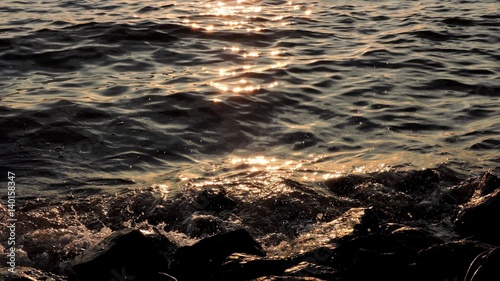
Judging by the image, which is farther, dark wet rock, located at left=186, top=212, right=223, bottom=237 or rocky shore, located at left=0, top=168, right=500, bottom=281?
dark wet rock, located at left=186, top=212, right=223, bottom=237

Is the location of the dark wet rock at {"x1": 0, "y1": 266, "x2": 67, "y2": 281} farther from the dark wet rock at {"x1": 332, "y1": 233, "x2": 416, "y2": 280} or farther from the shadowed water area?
the dark wet rock at {"x1": 332, "y1": 233, "x2": 416, "y2": 280}

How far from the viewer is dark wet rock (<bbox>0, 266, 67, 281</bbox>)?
16.4 ft

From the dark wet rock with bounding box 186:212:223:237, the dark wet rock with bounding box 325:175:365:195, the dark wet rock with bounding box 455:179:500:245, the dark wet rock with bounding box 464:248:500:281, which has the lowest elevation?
the dark wet rock with bounding box 325:175:365:195

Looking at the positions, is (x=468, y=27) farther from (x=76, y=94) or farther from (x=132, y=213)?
(x=132, y=213)

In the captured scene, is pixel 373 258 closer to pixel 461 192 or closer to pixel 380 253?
pixel 380 253

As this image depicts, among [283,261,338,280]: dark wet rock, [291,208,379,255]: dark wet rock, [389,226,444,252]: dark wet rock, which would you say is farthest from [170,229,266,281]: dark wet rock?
[389,226,444,252]: dark wet rock

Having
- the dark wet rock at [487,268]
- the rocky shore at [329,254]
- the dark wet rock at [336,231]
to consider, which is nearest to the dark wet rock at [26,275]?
the rocky shore at [329,254]

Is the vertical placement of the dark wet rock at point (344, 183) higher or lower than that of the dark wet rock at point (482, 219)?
lower

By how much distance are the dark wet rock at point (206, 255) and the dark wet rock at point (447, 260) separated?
1.42m

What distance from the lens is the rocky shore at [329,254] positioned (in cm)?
527

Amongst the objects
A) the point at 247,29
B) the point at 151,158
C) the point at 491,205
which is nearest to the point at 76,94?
the point at 151,158

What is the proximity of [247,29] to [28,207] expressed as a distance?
342 inches

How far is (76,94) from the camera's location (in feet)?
35.6

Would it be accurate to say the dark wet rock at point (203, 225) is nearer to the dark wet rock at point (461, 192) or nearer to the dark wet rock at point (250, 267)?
the dark wet rock at point (250, 267)
